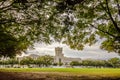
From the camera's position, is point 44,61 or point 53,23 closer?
point 53,23

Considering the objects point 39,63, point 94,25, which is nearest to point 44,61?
point 39,63

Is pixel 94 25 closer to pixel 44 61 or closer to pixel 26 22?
pixel 26 22

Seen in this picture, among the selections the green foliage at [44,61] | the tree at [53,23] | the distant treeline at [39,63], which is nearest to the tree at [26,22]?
the tree at [53,23]

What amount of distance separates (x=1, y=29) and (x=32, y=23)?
3.88 metres

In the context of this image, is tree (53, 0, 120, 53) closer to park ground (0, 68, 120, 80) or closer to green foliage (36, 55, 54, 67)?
park ground (0, 68, 120, 80)

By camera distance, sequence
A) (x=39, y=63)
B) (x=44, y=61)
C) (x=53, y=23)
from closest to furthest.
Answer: (x=53, y=23) → (x=39, y=63) → (x=44, y=61)

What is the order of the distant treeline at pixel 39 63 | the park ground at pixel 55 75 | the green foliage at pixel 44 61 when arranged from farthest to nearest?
the green foliage at pixel 44 61, the distant treeline at pixel 39 63, the park ground at pixel 55 75

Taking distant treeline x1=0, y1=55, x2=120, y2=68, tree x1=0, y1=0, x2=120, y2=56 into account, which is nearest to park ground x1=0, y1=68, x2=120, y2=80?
tree x1=0, y1=0, x2=120, y2=56

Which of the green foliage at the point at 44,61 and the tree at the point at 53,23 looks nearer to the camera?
the tree at the point at 53,23

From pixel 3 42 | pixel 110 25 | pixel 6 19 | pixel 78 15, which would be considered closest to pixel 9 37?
pixel 3 42

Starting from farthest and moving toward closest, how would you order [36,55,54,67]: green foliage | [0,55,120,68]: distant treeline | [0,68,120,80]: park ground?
[36,55,54,67]: green foliage → [0,55,120,68]: distant treeline → [0,68,120,80]: park ground

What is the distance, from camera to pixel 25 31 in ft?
101

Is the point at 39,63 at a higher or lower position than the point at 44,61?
lower

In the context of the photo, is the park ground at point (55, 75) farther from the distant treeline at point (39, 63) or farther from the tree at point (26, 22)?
the distant treeline at point (39, 63)
